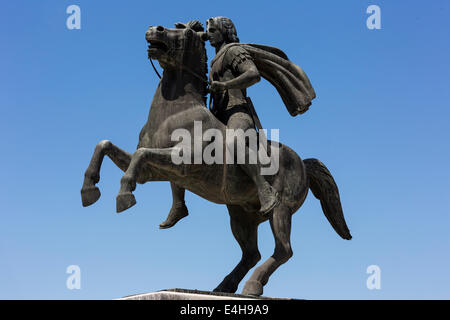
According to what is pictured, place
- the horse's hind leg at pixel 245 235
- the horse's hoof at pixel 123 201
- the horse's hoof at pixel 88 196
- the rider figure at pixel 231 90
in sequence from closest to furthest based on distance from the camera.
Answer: the horse's hoof at pixel 123 201 < the horse's hoof at pixel 88 196 < the rider figure at pixel 231 90 < the horse's hind leg at pixel 245 235

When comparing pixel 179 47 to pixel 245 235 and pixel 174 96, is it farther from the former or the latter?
pixel 245 235

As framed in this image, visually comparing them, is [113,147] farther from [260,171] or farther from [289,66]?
[289,66]

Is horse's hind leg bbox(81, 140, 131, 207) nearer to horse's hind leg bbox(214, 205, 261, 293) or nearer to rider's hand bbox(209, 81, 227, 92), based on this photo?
rider's hand bbox(209, 81, 227, 92)

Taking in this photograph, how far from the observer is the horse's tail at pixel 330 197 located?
11625mm

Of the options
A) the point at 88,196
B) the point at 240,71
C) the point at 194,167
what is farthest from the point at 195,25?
the point at 88,196

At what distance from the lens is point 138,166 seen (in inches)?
387

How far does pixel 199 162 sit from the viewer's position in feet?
33.7

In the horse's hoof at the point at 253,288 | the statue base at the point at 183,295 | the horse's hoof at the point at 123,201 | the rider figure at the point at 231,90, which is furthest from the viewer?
the rider figure at the point at 231,90

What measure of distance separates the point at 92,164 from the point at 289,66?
310 cm

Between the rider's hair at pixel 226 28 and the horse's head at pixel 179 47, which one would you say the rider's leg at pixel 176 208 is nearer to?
the horse's head at pixel 179 47

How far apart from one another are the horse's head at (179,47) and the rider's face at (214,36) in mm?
237

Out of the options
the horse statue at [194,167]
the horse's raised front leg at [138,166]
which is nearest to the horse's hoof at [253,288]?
the horse statue at [194,167]

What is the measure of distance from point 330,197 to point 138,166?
315 cm

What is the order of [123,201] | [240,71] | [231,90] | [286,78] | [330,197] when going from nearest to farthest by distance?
[123,201]
[240,71]
[231,90]
[286,78]
[330,197]
